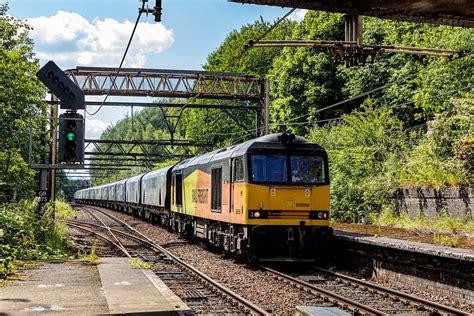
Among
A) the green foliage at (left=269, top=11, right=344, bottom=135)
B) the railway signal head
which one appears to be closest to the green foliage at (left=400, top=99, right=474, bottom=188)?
the railway signal head

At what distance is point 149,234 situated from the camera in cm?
2719

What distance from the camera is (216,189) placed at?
17.9 meters

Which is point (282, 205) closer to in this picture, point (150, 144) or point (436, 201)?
point (436, 201)

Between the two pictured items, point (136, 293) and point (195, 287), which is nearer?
point (136, 293)

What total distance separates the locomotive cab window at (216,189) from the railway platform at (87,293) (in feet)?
14.1

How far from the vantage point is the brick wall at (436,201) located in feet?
67.3

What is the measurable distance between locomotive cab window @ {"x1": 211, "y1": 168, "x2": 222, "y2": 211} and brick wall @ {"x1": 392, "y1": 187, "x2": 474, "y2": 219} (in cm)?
817

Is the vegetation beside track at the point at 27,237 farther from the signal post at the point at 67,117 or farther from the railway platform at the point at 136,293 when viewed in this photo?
the signal post at the point at 67,117

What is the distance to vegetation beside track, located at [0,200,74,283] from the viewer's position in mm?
14681

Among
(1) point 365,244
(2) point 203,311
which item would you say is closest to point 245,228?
(1) point 365,244

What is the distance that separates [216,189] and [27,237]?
16.9 ft

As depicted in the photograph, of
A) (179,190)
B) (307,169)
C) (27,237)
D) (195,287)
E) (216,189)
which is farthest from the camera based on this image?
(179,190)

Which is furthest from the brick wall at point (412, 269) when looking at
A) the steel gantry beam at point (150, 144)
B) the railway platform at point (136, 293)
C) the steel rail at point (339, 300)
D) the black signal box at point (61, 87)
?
the steel gantry beam at point (150, 144)

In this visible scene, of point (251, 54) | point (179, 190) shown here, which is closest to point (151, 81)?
point (179, 190)
